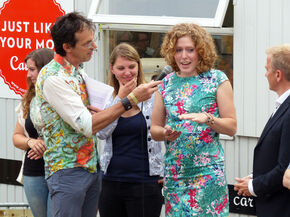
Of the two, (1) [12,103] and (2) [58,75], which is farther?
(1) [12,103]

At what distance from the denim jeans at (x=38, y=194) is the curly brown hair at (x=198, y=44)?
1385mm

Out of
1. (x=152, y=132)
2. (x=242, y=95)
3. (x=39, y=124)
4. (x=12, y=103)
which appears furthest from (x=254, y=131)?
(x=12, y=103)

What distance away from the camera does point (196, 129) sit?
3555mm

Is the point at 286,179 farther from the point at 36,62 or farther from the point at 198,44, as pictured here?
the point at 36,62

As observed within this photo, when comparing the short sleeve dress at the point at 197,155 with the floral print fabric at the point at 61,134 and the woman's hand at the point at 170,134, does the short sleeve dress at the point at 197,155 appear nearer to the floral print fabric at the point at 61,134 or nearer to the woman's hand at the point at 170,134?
the woman's hand at the point at 170,134

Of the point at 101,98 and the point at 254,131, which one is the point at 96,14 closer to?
the point at 254,131

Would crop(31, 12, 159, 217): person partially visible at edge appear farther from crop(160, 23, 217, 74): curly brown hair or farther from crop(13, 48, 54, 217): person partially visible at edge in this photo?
crop(13, 48, 54, 217): person partially visible at edge

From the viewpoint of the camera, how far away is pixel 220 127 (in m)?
3.48

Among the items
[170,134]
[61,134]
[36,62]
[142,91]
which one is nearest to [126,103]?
[142,91]

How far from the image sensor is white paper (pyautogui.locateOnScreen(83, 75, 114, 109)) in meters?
3.56

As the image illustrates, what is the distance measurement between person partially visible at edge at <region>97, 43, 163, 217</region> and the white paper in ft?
1.66

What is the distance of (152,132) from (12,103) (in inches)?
127

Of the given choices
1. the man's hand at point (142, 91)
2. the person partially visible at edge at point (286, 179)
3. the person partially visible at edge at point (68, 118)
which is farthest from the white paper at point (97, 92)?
the person partially visible at edge at point (286, 179)

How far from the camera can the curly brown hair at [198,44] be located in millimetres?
3615
